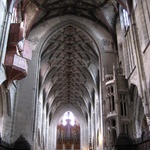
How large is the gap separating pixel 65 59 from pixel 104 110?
1118cm

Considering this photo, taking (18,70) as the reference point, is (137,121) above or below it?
below

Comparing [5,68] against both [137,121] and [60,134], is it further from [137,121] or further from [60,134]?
[60,134]

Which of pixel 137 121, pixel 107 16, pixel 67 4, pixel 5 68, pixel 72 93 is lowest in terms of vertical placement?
pixel 137 121

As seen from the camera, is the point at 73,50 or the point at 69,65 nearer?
the point at 73,50

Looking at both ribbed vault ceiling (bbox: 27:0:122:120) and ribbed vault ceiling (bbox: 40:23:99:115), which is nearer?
ribbed vault ceiling (bbox: 27:0:122:120)

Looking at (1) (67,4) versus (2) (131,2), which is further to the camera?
(1) (67,4)

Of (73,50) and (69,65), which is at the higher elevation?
(73,50)

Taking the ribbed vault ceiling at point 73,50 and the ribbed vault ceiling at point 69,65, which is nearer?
the ribbed vault ceiling at point 73,50

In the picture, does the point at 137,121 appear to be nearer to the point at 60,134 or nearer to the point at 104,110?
the point at 104,110

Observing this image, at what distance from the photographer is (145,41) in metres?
12.2

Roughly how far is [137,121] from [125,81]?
3242 millimetres

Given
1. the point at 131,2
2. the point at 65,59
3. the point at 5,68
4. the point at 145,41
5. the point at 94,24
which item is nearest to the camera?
the point at 145,41

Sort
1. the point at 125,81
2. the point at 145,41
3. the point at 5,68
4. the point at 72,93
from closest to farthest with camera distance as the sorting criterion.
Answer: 1. the point at 145,41
2. the point at 5,68
3. the point at 125,81
4. the point at 72,93

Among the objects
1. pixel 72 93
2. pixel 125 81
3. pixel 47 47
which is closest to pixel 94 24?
pixel 47 47
